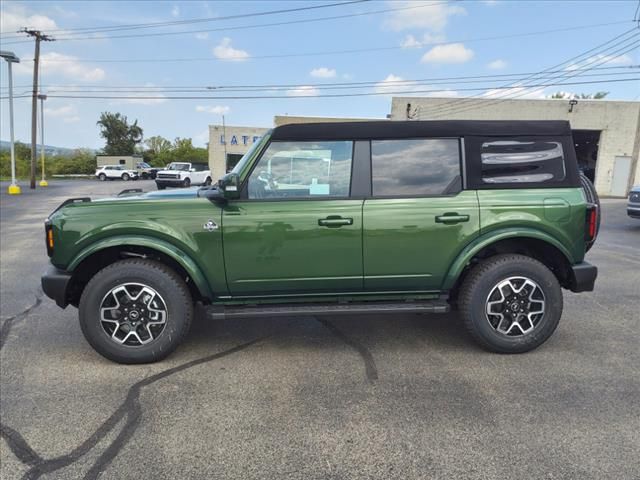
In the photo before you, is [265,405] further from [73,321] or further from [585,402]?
[73,321]

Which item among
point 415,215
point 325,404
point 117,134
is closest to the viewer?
point 325,404

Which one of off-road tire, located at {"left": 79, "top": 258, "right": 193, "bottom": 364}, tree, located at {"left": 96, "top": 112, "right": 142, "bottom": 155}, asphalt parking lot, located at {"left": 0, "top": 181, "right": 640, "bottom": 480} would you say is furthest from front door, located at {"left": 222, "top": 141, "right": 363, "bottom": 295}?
tree, located at {"left": 96, "top": 112, "right": 142, "bottom": 155}

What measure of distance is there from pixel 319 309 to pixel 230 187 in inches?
48.1

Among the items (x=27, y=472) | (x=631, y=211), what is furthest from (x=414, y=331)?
(x=631, y=211)

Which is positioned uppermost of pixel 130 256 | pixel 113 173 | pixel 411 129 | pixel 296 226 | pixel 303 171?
pixel 113 173

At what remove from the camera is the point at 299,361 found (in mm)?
3713

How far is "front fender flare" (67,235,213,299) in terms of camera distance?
3.54 m

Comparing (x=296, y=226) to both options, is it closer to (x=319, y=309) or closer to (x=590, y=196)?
(x=319, y=309)

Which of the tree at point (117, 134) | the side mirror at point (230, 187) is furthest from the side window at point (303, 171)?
the tree at point (117, 134)

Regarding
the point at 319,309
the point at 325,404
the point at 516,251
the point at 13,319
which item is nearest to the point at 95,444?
the point at 325,404

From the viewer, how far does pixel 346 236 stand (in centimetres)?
362

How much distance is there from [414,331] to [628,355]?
179cm

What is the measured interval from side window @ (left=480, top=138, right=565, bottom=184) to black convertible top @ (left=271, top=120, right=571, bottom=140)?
9cm

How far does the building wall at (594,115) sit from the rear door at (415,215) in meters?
23.1
